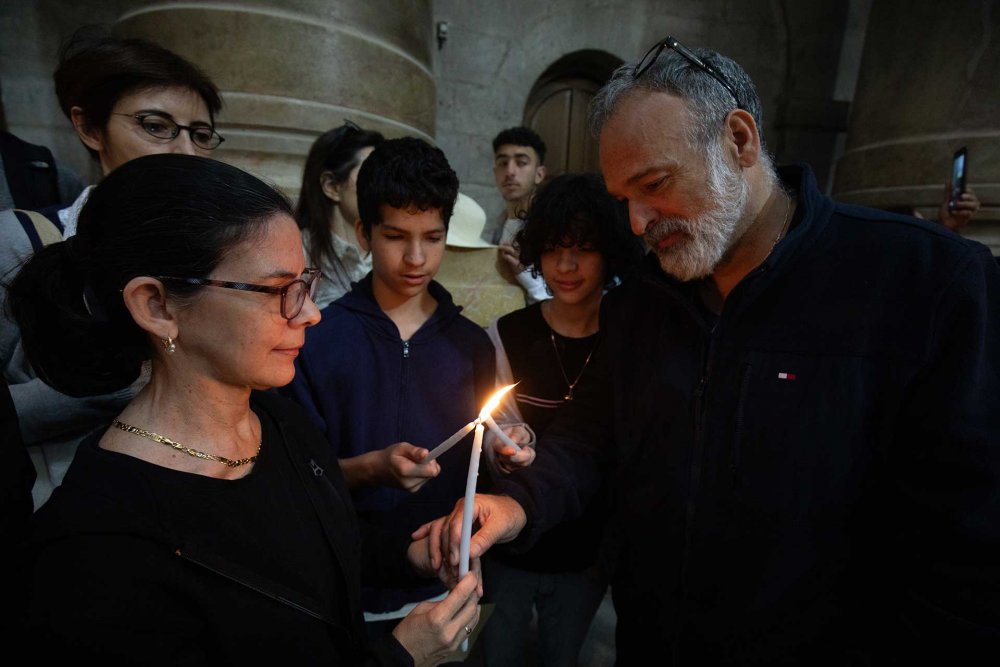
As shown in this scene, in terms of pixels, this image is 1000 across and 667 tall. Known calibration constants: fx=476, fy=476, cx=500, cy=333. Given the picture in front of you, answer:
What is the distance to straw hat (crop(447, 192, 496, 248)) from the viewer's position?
Answer: 3240 mm

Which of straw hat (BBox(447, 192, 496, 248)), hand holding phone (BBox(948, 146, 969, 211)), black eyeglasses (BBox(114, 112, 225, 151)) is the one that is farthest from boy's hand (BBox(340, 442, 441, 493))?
hand holding phone (BBox(948, 146, 969, 211))

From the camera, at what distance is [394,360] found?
6.35 ft

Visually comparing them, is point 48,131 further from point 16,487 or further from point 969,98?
point 969,98

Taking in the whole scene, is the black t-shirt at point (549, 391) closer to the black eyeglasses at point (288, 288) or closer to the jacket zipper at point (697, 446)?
the jacket zipper at point (697, 446)

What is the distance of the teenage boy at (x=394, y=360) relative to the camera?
187 centimetres

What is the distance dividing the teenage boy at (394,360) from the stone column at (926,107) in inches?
240

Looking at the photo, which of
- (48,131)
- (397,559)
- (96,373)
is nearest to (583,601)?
(397,559)

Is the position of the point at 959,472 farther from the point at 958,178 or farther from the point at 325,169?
the point at 958,178

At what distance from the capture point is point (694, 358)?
4.67 ft

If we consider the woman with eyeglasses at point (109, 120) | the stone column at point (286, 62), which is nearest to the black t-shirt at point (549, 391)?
the woman with eyeglasses at point (109, 120)

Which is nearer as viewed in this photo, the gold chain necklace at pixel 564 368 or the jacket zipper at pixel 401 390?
the jacket zipper at pixel 401 390

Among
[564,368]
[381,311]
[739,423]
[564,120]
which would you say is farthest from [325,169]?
[564,120]

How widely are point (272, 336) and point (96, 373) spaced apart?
1.39 feet

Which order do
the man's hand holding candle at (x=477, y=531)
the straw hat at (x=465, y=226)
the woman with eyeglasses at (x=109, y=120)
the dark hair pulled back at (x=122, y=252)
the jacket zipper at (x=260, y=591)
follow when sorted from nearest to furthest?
the jacket zipper at (x=260, y=591)
the dark hair pulled back at (x=122, y=252)
the man's hand holding candle at (x=477, y=531)
the woman with eyeglasses at (x=109, y=120)
the straw hat at (x=465, y=226)
